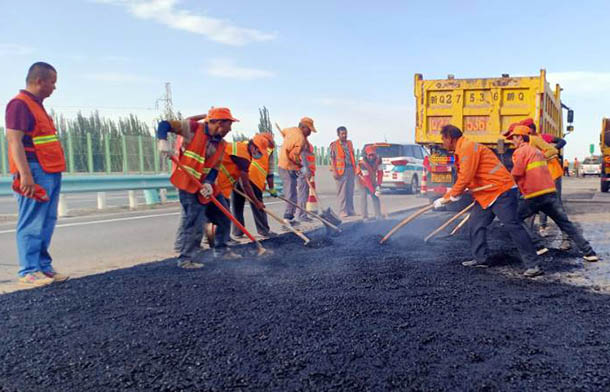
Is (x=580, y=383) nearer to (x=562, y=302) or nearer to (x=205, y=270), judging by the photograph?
(x=562, y=302)

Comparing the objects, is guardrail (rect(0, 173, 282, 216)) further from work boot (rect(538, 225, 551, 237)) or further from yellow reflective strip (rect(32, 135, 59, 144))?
work boot (rect(538, 225, 551, 237))

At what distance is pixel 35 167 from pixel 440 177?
753 centimetres

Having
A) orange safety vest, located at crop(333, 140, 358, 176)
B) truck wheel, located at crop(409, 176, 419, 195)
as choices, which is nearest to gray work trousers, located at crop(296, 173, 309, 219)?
orange safety vest, located at crop(333, 140, 358, 176)

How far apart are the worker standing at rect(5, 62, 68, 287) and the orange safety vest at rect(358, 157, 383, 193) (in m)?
6.40

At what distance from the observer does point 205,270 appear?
186 inches

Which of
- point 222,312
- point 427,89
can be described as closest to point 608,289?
point 222,312

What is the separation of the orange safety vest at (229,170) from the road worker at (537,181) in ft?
10.3

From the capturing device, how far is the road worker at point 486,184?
15.9 ft

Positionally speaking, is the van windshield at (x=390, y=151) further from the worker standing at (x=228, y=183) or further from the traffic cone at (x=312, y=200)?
the worker standing at (x=228, y=183)

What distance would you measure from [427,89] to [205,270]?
696 centimetres

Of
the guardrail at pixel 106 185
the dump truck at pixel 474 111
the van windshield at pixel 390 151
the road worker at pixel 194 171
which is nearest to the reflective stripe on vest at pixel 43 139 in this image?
the road worker at pixel 194 171

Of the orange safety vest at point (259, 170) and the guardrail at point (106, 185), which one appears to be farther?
the guardrail at point (106, 185)

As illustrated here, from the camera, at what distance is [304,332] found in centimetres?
300

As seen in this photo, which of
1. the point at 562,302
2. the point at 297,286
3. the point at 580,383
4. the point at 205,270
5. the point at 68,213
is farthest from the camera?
the point at 68,213
